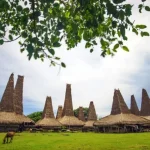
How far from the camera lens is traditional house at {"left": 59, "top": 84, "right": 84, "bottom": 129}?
54050mm

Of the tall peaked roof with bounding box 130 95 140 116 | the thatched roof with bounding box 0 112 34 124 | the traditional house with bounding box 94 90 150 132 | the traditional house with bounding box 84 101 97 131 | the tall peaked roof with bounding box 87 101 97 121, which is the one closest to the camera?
the thatched roof with bounding box 0 112 34 124

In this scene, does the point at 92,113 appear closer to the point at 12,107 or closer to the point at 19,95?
the point at 19,95

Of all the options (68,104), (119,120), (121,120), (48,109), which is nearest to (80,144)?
(121,120)

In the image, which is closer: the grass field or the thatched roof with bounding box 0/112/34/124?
the grass field

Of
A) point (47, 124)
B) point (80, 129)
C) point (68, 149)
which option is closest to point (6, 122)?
point (47, 124)

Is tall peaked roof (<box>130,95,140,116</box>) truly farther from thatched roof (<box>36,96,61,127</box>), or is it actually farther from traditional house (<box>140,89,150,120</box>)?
thatched roof (<box>36,96,61,127</box>)

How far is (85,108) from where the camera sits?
9650cm

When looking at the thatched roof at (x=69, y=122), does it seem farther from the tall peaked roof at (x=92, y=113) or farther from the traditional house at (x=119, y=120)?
the tall peaked roof at (x=92, y=113)

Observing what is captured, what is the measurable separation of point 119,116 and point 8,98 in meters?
22.6

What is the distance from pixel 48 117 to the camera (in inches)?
2126

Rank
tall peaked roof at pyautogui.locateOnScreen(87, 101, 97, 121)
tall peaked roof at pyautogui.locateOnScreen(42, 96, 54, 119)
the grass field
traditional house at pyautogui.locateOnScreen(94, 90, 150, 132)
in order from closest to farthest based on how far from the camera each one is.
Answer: the grass field, traditional house at pyautogui.locateOnScreen(94, 90, 150, 132), tall peaked roof at pyautogui.locateOnScreen(42, 96, 54, 119), tall peaked roof at pyautogui.locateOnScreen(87, 101, 97, 121)

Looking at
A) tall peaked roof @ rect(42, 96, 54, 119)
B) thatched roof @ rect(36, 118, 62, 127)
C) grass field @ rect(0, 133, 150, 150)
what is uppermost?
tall peaked roof @ rect(42, 96, 54, 119)

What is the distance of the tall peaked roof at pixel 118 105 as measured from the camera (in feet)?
166

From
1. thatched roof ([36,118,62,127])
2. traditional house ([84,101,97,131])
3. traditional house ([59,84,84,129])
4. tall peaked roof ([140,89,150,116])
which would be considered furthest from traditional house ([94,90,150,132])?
thatched roof ([36,118,62,127])
